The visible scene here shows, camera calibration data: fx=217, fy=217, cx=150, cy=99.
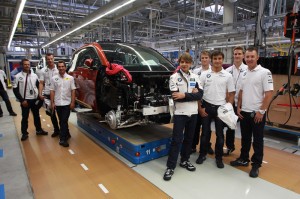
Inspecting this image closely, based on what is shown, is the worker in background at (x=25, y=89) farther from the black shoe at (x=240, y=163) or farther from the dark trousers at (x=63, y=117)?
the black shoe at (x=240, y=163)

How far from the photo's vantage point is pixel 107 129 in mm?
3943

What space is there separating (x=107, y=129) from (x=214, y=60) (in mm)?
2198

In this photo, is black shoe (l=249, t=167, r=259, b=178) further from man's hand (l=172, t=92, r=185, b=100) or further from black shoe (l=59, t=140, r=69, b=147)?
black shoe (l=59, t=140, r=69, b=147)

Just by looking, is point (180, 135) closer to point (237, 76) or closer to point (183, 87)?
point (183, 87)

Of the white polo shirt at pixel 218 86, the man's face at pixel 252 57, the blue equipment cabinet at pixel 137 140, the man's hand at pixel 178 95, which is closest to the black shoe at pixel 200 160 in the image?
the blue equipment cabinet at pixel 137 140

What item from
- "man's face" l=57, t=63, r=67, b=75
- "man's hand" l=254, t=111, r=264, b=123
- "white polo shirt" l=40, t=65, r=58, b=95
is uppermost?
"man's face" l=57, t=63, r=67, b=75

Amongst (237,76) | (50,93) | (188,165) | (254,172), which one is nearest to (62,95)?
(50,93)

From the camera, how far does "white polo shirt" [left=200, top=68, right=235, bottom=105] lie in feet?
9.75

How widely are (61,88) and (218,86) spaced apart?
Answer: 2.71 metres

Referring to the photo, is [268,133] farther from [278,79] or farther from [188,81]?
[188,81]

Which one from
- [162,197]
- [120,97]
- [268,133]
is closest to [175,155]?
[162,197]

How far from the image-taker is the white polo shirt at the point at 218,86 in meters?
2.97

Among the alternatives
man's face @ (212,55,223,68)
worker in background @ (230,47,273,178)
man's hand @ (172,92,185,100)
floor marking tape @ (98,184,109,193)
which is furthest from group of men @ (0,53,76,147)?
worker in background @ (230,47,273,178)

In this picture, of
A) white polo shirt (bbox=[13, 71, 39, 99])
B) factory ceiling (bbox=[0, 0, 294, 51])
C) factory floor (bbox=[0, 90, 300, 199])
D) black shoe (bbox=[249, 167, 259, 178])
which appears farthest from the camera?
factory ceiling (bbox=[0, 0, 294, 51])
